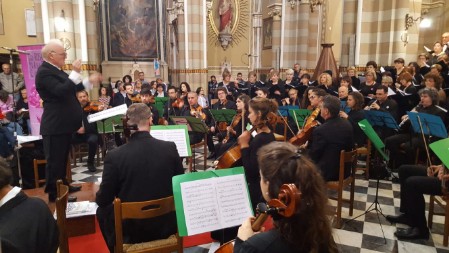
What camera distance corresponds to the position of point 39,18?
30.6ft

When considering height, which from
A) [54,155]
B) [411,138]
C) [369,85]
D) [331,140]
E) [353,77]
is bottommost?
[411,138]

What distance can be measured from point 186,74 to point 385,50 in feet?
20.9

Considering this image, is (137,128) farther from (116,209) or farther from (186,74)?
(186,74)

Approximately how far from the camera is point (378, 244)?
365cm

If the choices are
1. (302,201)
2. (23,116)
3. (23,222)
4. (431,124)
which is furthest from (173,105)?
(302,201)

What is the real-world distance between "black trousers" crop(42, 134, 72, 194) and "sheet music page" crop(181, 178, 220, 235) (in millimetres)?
2169

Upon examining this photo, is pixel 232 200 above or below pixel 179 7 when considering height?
below

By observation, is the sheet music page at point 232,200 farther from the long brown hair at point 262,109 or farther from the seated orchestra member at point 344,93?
the seated orchestra member at point 344,93

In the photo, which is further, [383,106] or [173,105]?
[173,105]

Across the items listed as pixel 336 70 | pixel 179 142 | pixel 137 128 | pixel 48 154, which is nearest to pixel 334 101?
pixel 179 142

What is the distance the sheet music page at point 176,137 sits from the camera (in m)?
4.00

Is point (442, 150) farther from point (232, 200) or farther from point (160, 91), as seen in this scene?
point (160, 91)

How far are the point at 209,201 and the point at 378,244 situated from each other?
2.35 m

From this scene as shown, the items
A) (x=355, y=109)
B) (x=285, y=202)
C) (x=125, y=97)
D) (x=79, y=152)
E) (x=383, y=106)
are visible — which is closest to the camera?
(x=285, y=202)
